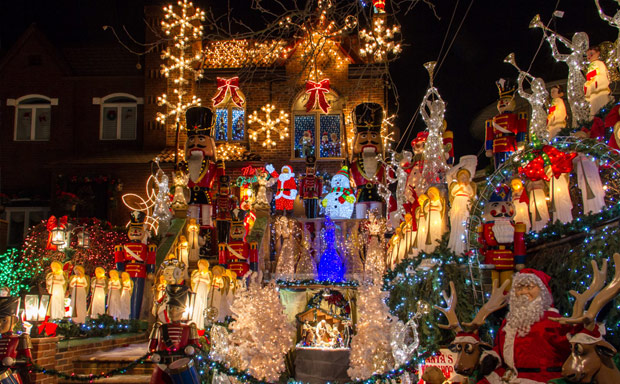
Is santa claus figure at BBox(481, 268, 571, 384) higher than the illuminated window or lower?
lower

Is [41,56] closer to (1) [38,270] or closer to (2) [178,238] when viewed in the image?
(1) [38,270]

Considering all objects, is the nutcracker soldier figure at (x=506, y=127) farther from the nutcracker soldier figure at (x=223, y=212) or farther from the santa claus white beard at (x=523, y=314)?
the nutcracker soldier figure at (x=223, y=212)

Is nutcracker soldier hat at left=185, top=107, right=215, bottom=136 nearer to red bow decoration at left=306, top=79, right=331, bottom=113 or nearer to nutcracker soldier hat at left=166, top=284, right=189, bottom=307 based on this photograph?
red bow decoration at left=306, top=79, right=331, bottom=113

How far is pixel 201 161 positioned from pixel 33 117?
1149cm

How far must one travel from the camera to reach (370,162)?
12820mm

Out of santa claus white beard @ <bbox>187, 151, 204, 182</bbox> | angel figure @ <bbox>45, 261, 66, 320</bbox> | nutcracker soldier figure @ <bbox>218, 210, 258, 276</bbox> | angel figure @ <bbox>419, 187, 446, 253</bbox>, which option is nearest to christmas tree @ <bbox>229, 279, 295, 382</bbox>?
angel figure @ <bbox>419, 187, 446, 253</bbox>

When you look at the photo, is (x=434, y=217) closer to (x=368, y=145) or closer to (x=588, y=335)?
(x=368, y=145)

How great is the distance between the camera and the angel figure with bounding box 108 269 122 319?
13445 mm

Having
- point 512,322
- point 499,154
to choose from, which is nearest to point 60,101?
point 499,154

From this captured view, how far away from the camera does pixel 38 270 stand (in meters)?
16.7

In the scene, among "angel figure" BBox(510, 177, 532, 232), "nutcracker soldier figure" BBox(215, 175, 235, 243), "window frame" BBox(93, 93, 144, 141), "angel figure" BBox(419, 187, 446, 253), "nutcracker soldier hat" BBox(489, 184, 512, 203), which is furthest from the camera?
"window frame" BBox(93, 93, 144, 141)

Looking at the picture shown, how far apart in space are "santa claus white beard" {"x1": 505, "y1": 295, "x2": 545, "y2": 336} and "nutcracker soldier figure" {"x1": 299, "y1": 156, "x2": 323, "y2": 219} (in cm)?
1079

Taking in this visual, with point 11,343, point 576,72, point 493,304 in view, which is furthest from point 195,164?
point 493,304

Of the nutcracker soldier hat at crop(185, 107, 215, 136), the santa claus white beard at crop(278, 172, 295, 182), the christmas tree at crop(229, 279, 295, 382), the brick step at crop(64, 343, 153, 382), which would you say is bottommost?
the brick step at crop(64, 343, 153, 382)
